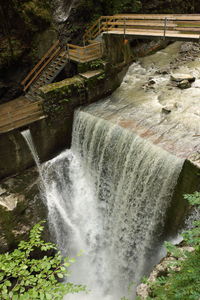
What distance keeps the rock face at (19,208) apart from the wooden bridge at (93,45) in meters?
2.28

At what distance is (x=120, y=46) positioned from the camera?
12195 mm

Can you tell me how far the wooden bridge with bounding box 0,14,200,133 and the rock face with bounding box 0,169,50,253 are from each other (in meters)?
2.28

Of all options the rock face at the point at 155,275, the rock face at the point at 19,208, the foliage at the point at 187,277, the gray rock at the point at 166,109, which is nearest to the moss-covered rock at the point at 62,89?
the rock face at the point at 19,208

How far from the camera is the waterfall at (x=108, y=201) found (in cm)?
803

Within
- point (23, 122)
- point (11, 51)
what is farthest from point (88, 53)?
point (23, 122)

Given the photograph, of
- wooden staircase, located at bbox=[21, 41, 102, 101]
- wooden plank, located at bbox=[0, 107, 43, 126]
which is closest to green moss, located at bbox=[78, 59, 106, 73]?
wooden staircase, located at bbox=[21, 41, 102, 101]

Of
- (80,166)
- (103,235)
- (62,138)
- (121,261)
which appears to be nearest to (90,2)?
(62,138)

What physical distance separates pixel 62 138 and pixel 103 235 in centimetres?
461

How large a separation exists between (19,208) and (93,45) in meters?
7.73

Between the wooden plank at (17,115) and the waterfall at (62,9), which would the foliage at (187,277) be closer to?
the wooden plank at (17,115)

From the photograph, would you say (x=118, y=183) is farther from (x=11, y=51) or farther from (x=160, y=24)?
(x=11, y=51)

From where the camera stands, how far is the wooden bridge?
9.64m

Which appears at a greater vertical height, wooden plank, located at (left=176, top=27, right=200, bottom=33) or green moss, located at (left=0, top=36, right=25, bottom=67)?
wooden plank, located at (left=176, top=27, right=200, bottom=33)

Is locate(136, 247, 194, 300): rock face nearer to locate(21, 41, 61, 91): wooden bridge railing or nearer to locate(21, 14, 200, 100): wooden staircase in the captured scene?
locate(21, 14, 200, 100): wooden staircase
